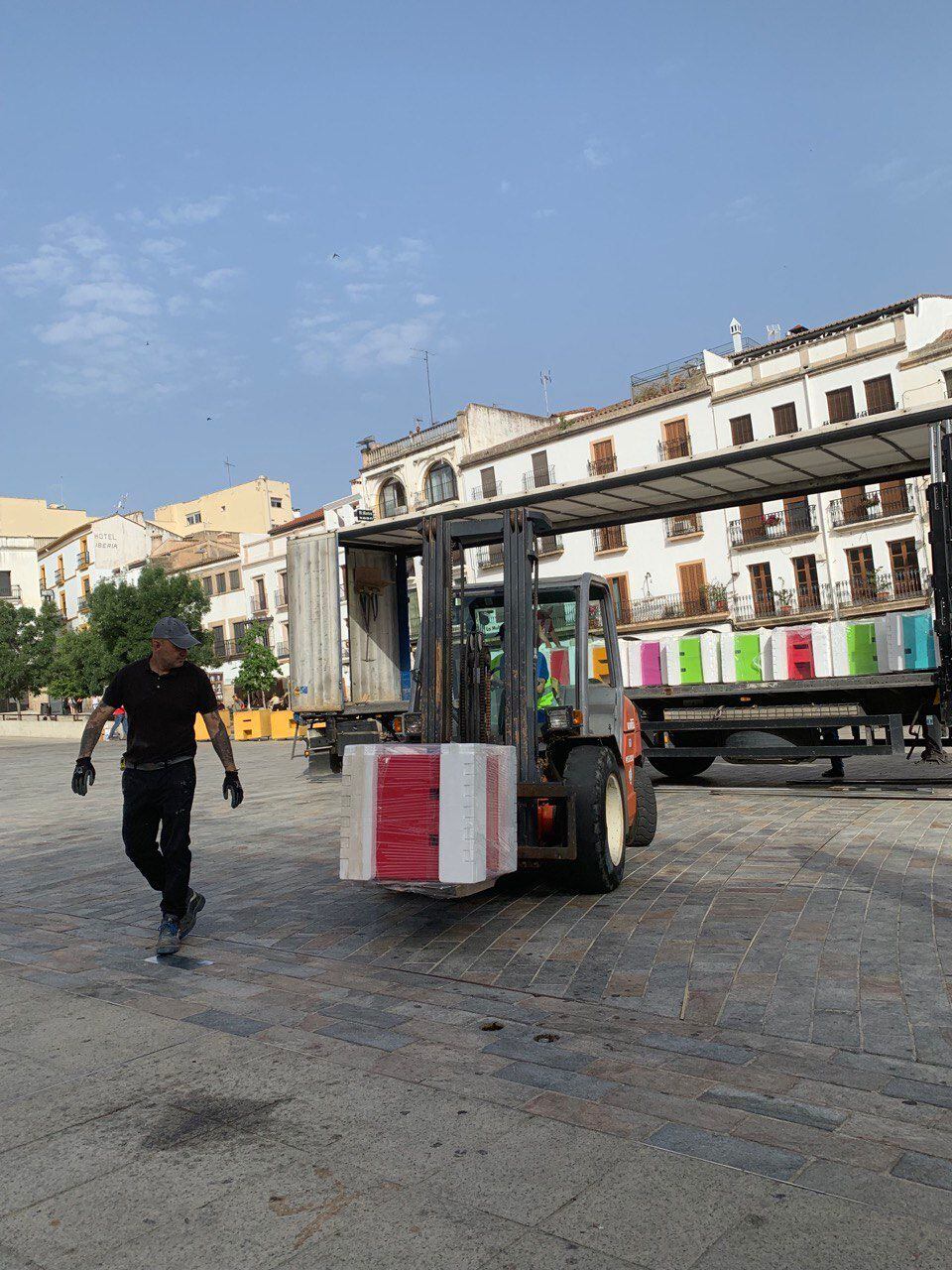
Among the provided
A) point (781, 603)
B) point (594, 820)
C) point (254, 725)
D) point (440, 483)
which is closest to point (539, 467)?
point (440, 483)

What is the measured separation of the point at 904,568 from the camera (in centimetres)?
3422

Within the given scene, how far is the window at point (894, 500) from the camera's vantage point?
34.5 m

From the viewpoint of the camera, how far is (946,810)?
9930 millimetres

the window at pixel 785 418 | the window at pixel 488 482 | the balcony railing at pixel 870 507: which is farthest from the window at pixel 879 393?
the window at pixel 488 482

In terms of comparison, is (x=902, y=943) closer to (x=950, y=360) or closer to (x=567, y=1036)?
(x=567, y=1036)

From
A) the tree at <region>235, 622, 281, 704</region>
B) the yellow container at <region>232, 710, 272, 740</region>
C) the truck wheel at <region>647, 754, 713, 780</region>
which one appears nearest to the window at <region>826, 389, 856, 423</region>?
the yellow container at <region>232, 710, 272, 740</region>

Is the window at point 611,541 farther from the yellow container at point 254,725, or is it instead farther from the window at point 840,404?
the yellow container at point 254,725

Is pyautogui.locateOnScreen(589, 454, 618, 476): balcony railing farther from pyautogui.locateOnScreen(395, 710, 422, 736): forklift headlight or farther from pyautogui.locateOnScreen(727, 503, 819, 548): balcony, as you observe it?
pyautogui.locateOnScreen(395, 710, 422, 736): forklift headlight

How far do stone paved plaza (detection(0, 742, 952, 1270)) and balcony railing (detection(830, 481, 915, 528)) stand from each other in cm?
2940

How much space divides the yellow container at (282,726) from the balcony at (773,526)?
1799cm


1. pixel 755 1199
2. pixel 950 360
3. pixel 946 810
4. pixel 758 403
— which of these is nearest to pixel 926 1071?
pixel 755 1199

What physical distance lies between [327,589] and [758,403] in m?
25.8

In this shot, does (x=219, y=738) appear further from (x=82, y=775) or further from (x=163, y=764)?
(x=82, y=775)

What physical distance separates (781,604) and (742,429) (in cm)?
654
